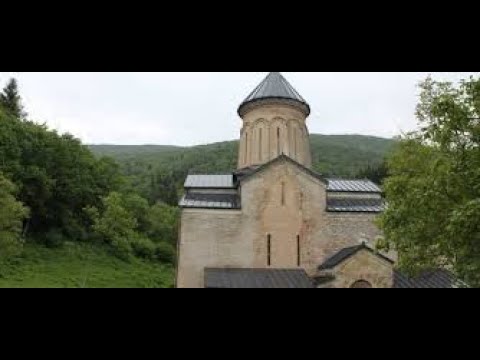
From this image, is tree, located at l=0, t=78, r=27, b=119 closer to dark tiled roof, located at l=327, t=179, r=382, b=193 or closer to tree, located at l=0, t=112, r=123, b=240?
tree, located at l=0, t=112, r=123, b=240

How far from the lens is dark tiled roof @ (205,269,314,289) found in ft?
43.5

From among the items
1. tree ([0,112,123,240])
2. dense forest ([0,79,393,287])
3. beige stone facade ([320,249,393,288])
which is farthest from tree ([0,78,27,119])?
beige stone facade ([320,249,393,288])

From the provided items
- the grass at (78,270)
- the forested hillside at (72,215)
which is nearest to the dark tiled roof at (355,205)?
the grass at (78,270)

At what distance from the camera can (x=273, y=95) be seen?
1772 centimetres

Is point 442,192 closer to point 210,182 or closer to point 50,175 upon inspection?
point 210,182

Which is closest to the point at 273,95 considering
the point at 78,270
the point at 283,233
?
the point at 283,233

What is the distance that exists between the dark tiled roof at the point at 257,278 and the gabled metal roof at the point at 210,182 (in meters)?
3.13

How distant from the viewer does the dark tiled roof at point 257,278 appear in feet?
43.5

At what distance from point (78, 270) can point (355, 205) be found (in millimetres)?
14337

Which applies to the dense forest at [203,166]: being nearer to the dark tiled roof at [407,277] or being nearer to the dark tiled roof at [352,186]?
the dark tiled roof at [352,186]
